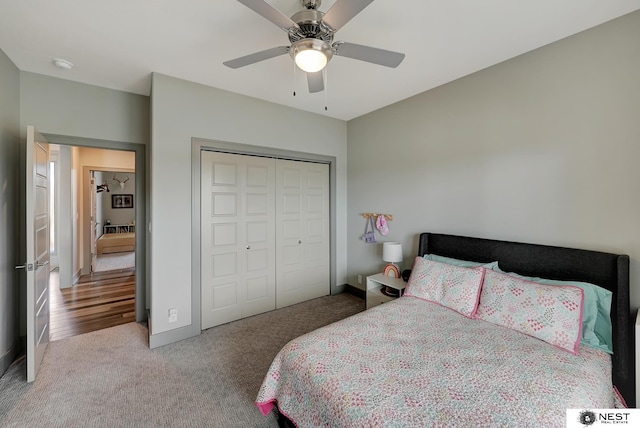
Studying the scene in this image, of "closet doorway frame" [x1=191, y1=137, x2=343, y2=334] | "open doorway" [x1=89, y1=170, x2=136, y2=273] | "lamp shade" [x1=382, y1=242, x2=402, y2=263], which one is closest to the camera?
"closet doorway frame" [x1=191, y1=137, x2=343, y2=334]

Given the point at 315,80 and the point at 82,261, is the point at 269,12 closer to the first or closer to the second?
the point at 315,80

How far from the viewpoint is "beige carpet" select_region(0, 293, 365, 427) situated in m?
1.78

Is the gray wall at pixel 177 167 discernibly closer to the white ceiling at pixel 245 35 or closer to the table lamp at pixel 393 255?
the white ceiling at pixel 245 35

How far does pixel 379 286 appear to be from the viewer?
3299 mm

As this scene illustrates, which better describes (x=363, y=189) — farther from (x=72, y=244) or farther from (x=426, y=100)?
(x=72, y=244)

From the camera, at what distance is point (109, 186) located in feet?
27.2

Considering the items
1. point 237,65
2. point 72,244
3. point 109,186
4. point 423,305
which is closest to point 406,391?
point 423,305

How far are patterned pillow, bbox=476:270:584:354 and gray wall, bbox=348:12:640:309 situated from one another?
0.56 meters

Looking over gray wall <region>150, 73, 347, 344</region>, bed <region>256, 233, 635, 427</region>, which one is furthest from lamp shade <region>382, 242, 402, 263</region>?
gray wall <region>150, 73, 347, 344</region>

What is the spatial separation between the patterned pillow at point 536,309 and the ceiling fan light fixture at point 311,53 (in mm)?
2036

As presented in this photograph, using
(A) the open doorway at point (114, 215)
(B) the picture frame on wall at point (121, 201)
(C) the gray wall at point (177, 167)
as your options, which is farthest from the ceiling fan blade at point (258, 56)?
(B) the picture frame on wall at point (121, 201)

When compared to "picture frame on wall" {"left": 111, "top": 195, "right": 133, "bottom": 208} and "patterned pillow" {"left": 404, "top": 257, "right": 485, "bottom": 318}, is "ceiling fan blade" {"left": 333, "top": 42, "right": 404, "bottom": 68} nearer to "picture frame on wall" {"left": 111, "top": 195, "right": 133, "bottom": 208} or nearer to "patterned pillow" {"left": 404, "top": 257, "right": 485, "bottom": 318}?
"patterned pillow" {"left": 404, "top": 257, "right": 485, "bottom": 318}

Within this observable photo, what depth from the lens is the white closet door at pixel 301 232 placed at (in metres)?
3.62

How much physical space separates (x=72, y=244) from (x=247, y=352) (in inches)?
156
